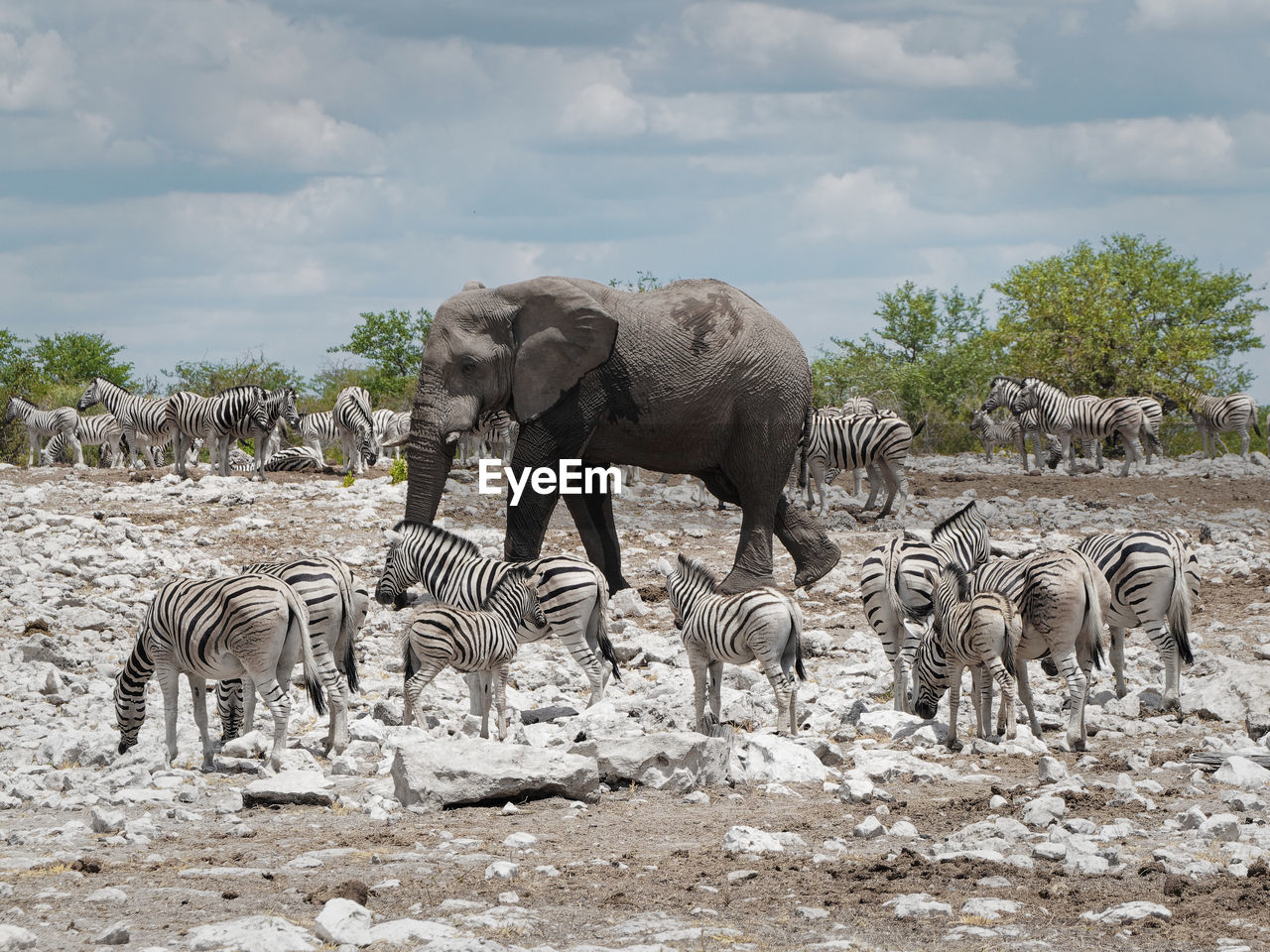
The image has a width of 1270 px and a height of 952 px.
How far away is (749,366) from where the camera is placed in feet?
43.3

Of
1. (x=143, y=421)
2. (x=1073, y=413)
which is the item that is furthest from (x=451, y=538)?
(x=1073, y=413)

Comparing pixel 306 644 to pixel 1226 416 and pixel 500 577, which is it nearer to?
pixel 500 577

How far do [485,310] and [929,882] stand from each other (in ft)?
27.0

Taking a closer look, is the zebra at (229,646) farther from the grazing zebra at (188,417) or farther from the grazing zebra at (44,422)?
the grazing zebra at (44,422)

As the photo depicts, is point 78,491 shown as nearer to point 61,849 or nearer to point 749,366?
point 749,366

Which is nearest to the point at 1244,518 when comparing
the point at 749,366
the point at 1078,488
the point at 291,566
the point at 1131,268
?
the point at 1078,488

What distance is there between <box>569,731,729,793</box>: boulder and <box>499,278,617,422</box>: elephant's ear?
539 cm

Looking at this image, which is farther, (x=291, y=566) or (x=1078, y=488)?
(x=1078, y=488)

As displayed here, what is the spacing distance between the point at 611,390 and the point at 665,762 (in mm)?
5691

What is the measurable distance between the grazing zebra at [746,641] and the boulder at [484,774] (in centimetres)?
159

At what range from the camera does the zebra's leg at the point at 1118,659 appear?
10.4 m

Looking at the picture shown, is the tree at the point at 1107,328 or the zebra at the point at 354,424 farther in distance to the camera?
the tree at the point at 1107,328

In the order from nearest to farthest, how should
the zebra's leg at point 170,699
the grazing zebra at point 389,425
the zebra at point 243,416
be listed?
the zebra's leg at point 170,699 < the zebra at point 243,416 < the grazing zebra at point 389,425

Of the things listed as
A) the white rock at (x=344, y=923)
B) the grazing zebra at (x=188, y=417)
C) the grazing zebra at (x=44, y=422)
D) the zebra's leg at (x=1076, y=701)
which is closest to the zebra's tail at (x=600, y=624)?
the zebra's leg at (x=1076, y=701)
